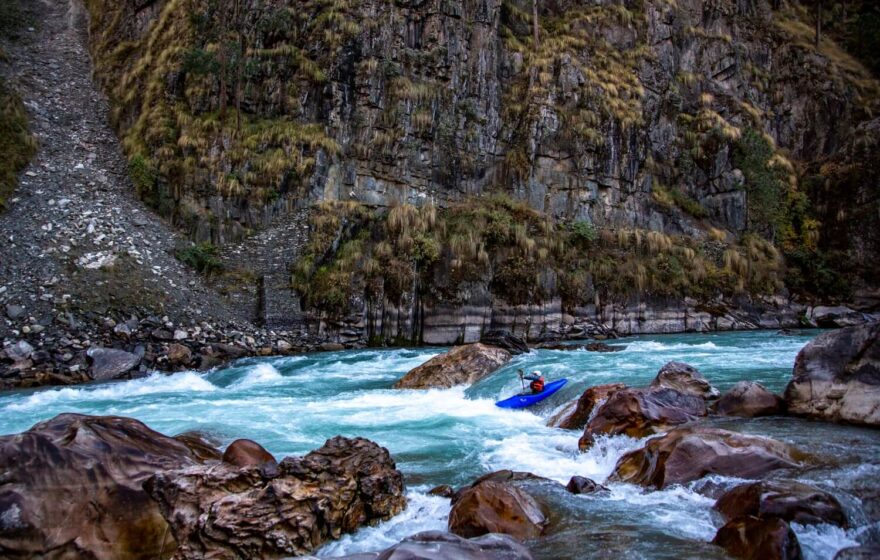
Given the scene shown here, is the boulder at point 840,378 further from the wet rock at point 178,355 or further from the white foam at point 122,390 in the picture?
the wet rock at point 178,355

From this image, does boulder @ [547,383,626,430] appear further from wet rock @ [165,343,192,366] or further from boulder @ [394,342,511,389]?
wet rock @ [165,343,192,366]

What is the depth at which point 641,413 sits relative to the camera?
27.6 feet

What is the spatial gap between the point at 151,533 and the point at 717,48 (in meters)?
39.2

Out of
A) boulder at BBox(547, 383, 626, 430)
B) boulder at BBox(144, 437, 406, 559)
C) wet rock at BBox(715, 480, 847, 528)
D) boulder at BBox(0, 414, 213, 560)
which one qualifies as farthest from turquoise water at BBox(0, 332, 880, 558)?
boulder at BBox(0, 414, 213, 560)

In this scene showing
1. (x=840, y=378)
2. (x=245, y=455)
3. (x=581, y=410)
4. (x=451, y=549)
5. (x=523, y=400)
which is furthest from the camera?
(x=523, y=400)

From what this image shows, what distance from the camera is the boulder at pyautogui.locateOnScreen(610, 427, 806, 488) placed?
617 centimetres

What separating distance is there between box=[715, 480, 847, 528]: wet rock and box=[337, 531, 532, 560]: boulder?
2061 millimetres

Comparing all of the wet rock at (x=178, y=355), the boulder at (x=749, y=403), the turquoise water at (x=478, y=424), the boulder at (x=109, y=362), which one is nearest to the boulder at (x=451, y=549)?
the turquoise water at (x=478, y=424)

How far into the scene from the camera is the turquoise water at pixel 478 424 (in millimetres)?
5398

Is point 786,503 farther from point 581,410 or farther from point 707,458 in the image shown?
point 581,410

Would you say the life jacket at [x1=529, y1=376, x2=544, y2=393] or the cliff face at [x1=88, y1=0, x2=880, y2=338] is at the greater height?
the cliff face at [x1=88, y1=0, x2=880, y2=338]

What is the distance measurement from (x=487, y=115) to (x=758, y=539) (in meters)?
26.9

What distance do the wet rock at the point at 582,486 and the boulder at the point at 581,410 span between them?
9.43ft

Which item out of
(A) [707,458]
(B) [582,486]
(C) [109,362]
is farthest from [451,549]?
(C) [109,362]
